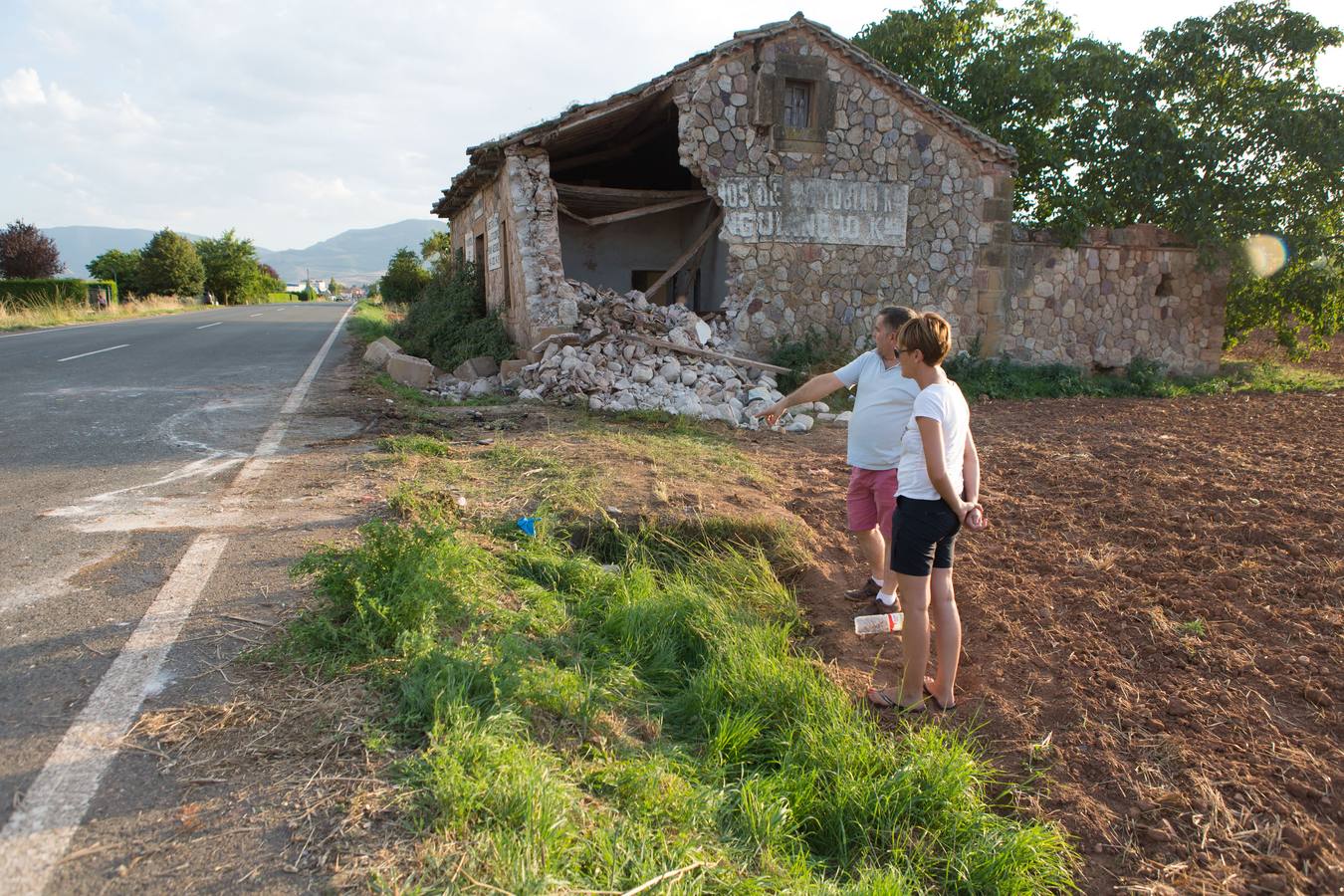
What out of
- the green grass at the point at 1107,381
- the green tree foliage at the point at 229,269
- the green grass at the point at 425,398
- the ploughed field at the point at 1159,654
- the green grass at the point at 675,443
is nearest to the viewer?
the ploughed field at the point at 1159,654

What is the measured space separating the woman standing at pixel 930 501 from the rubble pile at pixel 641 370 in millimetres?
6529

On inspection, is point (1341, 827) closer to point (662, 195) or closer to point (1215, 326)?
point (662, 195)

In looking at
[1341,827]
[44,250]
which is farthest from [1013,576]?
[44,250]

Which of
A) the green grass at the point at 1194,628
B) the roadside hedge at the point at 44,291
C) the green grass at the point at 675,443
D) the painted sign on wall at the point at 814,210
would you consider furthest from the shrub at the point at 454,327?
the roadside hedge at the point at 44,291

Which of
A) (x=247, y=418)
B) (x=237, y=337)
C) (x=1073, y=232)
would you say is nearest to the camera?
(x=247, y=418)

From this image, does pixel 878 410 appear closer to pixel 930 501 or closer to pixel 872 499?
pixel 872 499

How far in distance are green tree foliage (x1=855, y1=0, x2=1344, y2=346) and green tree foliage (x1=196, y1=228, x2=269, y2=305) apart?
44020 millimetres

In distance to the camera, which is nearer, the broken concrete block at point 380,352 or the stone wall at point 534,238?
the stone wall at point 534,238

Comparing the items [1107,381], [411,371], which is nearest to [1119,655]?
[411,371]

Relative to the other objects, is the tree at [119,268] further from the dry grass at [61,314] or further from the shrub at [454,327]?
the shrub at [454,327]

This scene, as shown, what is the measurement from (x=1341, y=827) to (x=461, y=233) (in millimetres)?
18067

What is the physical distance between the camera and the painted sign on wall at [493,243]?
13.9m

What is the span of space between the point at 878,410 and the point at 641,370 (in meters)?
7.10

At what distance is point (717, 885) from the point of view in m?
2.60
